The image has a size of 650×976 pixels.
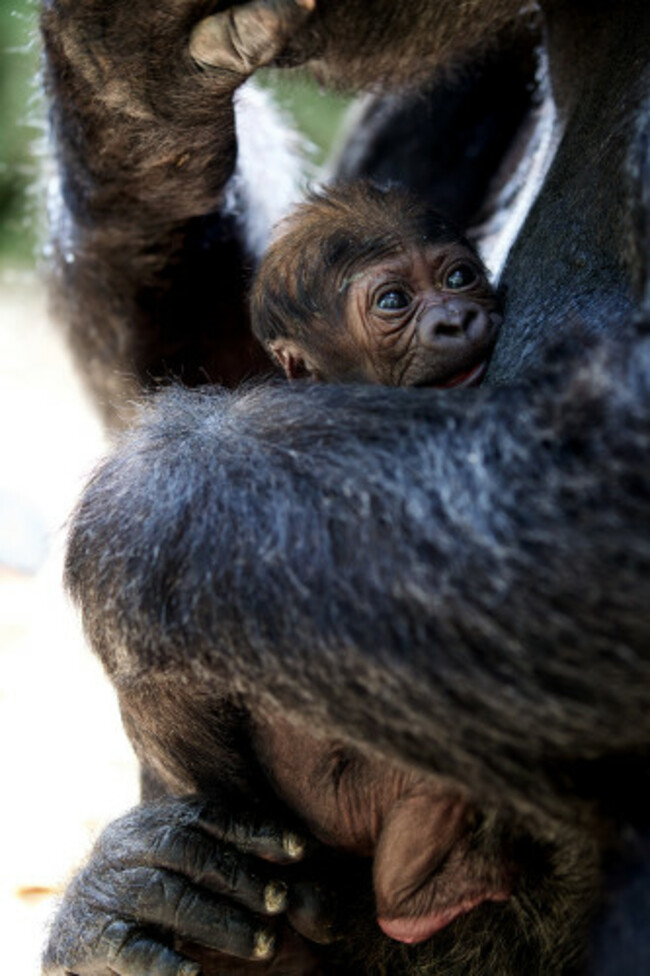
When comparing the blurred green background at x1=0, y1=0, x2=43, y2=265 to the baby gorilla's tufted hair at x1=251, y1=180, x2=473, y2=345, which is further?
the blurred green background at x1=0, y1=0, x2=43, y2=265

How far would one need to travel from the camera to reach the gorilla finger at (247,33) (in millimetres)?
1970

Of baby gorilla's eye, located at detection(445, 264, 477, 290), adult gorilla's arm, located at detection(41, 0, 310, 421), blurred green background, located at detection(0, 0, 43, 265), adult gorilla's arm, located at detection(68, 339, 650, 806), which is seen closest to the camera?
adult gorilla's arm, located at detection(68, 339, 650, 806)

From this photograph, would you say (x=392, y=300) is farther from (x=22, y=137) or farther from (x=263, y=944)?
(x=22, y=137)

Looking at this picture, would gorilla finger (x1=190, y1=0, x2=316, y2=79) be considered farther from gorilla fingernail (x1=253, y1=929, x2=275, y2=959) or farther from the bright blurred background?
gorilla fingernail (x1=253, y1=929, x2=275, y2=959)

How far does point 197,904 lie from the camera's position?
1946 millimetres

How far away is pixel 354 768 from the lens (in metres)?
1.90

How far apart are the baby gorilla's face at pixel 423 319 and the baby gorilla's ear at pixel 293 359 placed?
102mm

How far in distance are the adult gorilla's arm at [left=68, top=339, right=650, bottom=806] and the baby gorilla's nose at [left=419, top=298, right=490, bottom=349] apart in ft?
1.63

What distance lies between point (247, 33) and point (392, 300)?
518 millimetres

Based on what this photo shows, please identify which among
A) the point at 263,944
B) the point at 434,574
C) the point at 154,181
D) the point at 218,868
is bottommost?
the point at 263,944

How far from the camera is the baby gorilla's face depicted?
2.21 meters

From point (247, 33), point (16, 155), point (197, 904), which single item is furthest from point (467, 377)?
point (16, 155)

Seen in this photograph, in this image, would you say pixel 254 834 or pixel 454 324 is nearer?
pixel 254 834

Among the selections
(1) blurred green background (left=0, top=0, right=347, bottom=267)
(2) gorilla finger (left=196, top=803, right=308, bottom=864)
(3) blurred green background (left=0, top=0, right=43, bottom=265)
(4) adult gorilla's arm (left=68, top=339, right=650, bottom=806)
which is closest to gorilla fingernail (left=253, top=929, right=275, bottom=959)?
(2) gorilla finger (left=196, top=803, right=308, bottom=864)
